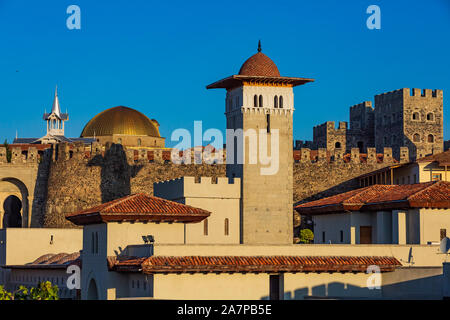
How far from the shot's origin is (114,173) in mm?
70750

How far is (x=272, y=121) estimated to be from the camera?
54.2 metres

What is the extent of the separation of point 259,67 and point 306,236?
15.0m

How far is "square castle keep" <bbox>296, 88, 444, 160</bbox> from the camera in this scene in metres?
91.6

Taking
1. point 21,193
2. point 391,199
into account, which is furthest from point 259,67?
point 21,193

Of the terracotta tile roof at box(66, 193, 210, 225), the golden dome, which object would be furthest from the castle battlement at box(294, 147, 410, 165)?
the terracotta tile roof at box(66, 193, 210, 225)

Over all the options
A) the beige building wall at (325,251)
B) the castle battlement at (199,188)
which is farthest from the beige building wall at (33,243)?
the beige building wall at (325,251)

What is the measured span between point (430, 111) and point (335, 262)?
179 ft

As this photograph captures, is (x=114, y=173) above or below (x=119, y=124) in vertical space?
below

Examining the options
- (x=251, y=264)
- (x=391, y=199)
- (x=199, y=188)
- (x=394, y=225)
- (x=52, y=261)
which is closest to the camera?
(x=251, y=264)

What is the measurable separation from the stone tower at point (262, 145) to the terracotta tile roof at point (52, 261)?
8.51 meters

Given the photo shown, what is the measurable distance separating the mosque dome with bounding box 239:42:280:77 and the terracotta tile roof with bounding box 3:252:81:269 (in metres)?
12.3

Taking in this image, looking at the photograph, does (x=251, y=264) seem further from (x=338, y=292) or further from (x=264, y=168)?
(x=264, y=168)
